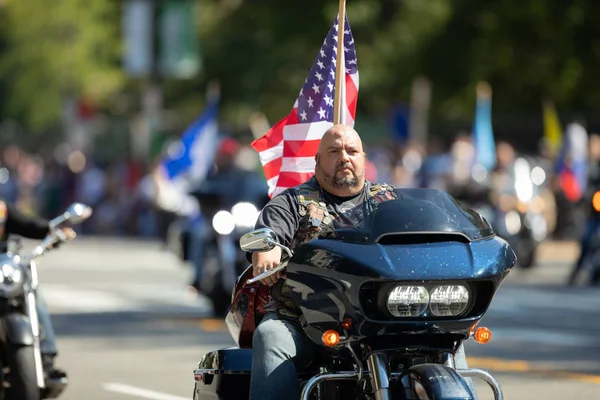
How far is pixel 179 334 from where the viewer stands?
1526 cm

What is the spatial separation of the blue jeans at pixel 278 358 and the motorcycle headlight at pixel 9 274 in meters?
3.32

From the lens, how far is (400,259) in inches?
234

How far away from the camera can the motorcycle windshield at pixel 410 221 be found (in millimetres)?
6012

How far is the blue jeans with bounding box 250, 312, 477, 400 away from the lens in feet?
20.7

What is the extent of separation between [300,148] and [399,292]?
12.4ft

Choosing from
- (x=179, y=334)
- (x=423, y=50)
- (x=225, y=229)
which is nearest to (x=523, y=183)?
(x=225, y=229)

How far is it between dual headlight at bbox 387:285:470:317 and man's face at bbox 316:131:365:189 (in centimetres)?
96

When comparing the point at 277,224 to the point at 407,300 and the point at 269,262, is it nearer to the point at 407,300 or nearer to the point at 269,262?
the point at 269,262

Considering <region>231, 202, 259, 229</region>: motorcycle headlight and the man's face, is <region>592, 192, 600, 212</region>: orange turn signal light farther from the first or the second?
the man's face

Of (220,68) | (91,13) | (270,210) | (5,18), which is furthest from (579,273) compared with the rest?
(5,18)

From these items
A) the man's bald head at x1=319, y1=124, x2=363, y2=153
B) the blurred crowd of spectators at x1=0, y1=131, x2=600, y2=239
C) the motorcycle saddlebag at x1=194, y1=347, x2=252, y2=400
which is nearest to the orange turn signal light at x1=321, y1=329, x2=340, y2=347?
the motorcycle saddlebag at x1=194, y1=347, x2=252, y2=400

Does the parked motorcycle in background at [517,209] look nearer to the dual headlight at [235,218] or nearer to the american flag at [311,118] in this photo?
the dual headlight at [235,218]

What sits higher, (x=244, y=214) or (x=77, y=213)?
(x=244, y=214)

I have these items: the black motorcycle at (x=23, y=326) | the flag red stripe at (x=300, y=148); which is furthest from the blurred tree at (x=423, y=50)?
the black motorcycle at (x=23, y=326)
